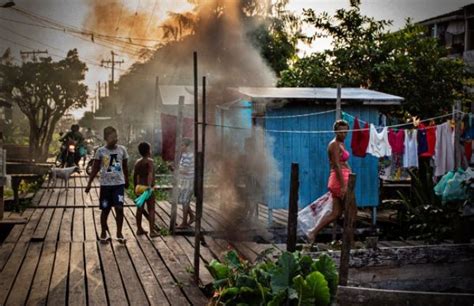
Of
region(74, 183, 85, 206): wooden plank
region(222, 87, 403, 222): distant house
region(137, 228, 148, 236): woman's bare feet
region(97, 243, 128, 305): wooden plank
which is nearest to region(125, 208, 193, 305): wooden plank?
region(137, 228, 148, 236): woman's bare feet

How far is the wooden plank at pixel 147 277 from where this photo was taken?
18.5ft

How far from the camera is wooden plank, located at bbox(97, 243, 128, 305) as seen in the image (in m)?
5.64

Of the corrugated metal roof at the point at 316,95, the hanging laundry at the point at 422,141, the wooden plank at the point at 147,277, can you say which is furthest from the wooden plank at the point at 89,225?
the hanging laundry at the point at 422,141

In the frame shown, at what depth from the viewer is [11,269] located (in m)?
6.79

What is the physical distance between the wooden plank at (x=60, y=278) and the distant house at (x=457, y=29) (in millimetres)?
18256

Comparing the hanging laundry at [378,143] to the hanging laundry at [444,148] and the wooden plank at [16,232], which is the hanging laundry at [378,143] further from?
the wooden plank at [16,232]

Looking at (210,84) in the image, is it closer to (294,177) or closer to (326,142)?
(326,142)

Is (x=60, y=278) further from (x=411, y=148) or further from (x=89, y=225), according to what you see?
(x=411, y=148)

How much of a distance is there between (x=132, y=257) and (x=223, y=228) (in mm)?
2521

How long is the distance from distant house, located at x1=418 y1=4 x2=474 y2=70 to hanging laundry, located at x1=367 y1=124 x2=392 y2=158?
557 inches

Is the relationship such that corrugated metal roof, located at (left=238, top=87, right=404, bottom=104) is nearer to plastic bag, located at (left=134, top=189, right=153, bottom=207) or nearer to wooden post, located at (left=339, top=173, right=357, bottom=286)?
plastic bag, located at (left=134, top=189, right=153, bottom=207)

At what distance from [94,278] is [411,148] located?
5.59 metres

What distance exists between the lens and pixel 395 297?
4.07m

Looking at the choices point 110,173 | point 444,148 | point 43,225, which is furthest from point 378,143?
point 43,225
